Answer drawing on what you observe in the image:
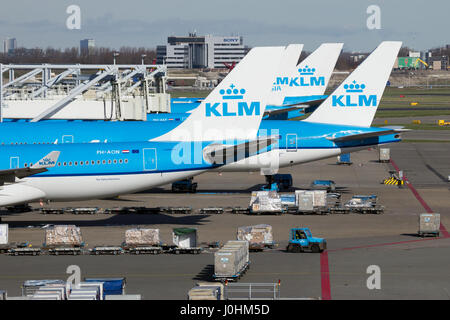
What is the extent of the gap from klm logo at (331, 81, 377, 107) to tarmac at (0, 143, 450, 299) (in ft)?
22.6

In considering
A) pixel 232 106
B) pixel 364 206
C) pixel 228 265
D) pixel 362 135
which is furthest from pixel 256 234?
pixel 362 135

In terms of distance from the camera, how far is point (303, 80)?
89.4 m

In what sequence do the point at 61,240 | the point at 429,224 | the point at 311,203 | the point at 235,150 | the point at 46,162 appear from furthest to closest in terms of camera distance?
the point at 311,203 < the point at 46,162 < the point at 235,150 < the point at 429,224 < the point at 61,240

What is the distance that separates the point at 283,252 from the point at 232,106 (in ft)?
A: 39.9

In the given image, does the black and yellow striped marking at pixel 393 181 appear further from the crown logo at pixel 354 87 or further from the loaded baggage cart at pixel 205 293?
the loaded baggage cart at pixel 205 293

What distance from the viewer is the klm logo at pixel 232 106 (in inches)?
1809

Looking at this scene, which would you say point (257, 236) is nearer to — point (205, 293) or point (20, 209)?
point (205, 293)

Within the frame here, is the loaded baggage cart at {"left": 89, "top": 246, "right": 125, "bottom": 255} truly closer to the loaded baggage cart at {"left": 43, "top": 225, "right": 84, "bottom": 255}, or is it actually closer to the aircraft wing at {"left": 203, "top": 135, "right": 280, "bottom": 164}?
the loaded baggage cart at {"left": 43, "top": 225, "right": 84, "bottom": 255}

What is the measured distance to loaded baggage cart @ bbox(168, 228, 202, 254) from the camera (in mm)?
37250

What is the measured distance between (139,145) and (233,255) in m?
14.2

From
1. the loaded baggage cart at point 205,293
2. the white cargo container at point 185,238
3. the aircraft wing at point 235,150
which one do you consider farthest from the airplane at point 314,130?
the loaded baggage cart at point 205,293

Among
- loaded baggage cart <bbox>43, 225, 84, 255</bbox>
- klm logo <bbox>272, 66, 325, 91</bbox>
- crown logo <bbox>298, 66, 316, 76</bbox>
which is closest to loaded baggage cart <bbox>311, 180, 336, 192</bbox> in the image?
loaded baggage cart <bbox>43, 225, 84, 255</bbox>

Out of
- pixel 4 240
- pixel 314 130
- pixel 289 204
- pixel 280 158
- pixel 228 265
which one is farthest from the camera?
pixel 314 130

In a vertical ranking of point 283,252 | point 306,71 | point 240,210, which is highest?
point 306,71
